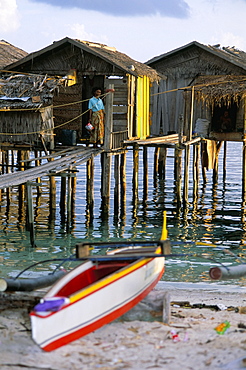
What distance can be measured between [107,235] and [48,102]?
450cm

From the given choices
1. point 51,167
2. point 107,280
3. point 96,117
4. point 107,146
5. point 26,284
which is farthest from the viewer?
point 96,117

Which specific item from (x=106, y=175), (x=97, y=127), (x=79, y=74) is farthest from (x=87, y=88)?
(x=106, y=175)

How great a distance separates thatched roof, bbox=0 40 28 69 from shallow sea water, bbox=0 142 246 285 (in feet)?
17.9

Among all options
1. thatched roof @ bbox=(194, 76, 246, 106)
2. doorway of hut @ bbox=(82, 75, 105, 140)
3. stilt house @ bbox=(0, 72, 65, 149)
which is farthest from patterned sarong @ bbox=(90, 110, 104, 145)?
thatched roof @ bbox=(194, 76, 246, 106)

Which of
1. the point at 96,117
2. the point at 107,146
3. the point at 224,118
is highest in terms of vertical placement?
the point at 224,118

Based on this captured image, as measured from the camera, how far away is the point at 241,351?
23.9 feet

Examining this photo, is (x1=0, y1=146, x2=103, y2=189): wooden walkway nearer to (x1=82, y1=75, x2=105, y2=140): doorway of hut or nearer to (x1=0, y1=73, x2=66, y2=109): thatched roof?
(x1=82, y1=75, x2=105, y2=140): doorway of hut

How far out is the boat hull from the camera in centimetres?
711

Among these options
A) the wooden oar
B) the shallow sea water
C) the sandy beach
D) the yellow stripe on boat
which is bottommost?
the shallow sea water

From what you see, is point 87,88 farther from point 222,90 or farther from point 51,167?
point 51,167

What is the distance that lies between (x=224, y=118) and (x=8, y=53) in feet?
30.3

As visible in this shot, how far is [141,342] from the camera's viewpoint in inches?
298

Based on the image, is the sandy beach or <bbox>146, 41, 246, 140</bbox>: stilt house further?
<bbox>146, 41, 246, 140</bbox>: stilt house

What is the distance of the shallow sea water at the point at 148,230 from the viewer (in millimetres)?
14328
